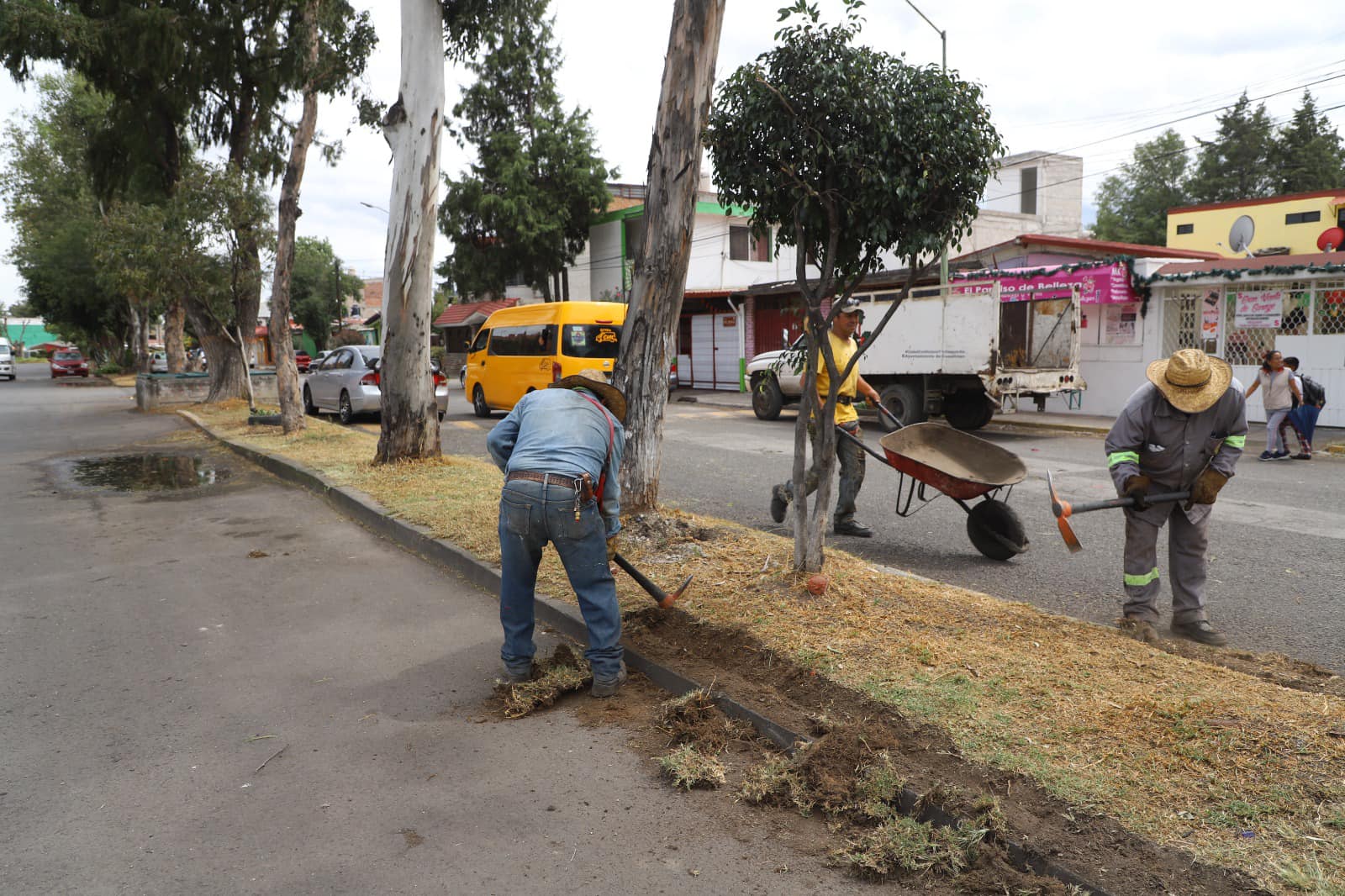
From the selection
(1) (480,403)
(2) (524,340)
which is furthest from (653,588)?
(1) (480,403)

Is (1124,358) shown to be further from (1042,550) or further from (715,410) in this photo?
(1042,550)

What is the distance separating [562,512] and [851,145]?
7.19 feet

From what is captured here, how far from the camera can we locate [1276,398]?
1239 cm

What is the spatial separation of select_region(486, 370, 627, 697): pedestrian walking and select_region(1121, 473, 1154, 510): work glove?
8.55 feet

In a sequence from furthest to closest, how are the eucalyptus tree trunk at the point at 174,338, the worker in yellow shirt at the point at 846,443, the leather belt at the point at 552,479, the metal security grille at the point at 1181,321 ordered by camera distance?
the eucalyptus tree trunk at the point at 174,338 < the metal security grille at the point at 1181,321 < the worker in yellow shirt at the point at 846,443 < the leather belt at the point at 552,479

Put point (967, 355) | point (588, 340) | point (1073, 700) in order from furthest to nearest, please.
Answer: point (588, 340), point (967, 355), point (1073, 700)

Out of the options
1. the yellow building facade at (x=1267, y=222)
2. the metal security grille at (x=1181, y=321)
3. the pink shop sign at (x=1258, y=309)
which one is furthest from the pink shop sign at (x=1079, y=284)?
the yellow building facade at (x=1267, y=222)

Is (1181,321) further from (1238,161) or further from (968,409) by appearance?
(1238,161)

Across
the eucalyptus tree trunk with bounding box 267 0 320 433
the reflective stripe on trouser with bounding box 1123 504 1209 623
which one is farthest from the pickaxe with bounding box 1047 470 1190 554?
the eucalyptus tree trunk with bounding box 267 0 320 433

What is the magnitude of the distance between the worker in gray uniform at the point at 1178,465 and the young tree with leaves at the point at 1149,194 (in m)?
51.1

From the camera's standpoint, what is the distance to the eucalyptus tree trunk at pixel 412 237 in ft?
34.0

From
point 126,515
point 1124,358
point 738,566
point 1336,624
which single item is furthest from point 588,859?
point 1124,358

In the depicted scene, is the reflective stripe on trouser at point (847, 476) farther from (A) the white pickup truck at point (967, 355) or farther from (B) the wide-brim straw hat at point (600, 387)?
(A) the white pickup truck at point (967, 355)

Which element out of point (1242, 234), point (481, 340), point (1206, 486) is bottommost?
point (1206, 486)
